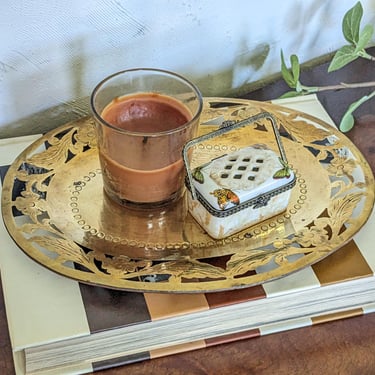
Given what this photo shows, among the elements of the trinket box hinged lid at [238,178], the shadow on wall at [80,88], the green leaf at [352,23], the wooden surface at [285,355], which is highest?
the green leaf at [352,23]

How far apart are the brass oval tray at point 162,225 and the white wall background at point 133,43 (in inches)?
1.9

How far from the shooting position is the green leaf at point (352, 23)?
68cm

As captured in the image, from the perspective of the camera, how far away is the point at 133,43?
697 mm

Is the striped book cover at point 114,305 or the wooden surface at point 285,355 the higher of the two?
the striped book cover at point 114,305

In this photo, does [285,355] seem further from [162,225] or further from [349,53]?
[349,53]

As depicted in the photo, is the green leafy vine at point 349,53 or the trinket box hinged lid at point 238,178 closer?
the trinket box hinged lid at point 238,178

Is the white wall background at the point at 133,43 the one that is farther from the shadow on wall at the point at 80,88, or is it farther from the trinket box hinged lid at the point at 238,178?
the trinket box hinged lid at the point at 238,178

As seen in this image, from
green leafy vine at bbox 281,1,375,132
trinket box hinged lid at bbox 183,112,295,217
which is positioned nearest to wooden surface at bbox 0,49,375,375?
trinket box hinged lid at bbox 183,112,295,217

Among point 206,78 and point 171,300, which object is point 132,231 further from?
point 206,78

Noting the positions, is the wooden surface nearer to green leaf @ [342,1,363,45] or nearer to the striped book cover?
the striped book cover

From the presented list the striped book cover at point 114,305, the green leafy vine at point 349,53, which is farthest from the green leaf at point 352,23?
the striped book cover at point 114,305

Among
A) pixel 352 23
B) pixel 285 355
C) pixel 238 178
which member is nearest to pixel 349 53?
pixel 352 23

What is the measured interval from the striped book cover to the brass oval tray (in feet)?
0.04

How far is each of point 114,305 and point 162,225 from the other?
0.32ft
